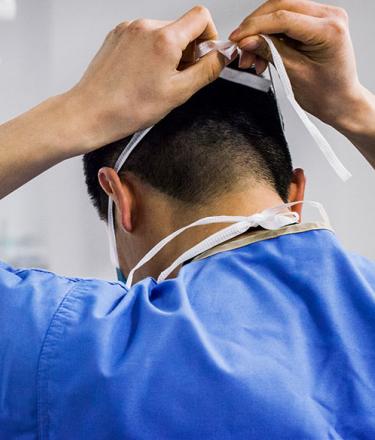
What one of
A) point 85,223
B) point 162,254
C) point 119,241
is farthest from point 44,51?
point 162,254

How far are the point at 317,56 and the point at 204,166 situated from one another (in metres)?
0.20

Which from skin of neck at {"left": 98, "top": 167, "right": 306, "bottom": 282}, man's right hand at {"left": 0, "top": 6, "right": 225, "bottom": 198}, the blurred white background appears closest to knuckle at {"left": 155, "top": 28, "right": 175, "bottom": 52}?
man's right hand at {"left": 0, "top": 6, "right": 225, "bottom": 198}

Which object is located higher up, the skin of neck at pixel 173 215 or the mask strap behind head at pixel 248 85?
the mask strap behind head at pixel 248 85

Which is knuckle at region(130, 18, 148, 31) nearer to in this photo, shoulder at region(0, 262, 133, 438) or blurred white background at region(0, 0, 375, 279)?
shoulder at region(0, 262, 133, 438)

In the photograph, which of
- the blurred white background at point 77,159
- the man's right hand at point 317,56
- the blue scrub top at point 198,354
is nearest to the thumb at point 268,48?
the man's right hand at point 317,56

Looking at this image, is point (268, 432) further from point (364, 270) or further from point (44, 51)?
point (44, 51)

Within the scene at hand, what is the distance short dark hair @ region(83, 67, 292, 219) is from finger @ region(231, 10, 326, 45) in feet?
0.46

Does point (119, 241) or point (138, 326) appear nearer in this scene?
point (138, 326)

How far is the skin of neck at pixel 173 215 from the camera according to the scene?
3.14 ft

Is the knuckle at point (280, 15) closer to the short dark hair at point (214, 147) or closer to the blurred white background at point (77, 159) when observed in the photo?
the short dark hair at point (214, 147)

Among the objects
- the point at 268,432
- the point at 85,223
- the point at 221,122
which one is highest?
the point at 221,122

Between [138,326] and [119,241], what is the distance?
1.13ft

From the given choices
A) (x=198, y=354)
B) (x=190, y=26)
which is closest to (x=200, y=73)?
(x=190, y=26)

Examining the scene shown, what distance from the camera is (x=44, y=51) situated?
1.87 m
